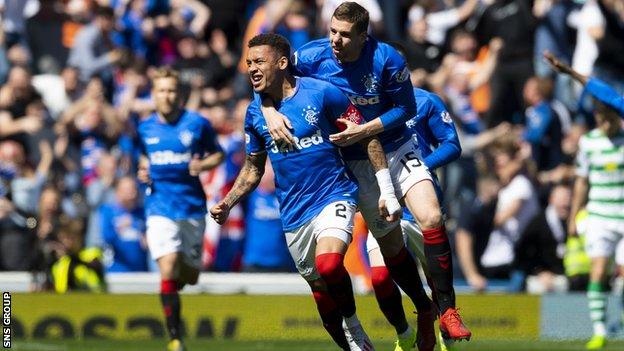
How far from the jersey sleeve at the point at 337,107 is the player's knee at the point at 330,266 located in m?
1.03

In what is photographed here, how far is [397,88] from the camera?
41.0 ft

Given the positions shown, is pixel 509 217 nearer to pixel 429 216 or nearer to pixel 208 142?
pixel 208 142

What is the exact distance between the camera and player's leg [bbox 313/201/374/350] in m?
11.9

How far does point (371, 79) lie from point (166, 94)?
4938mm

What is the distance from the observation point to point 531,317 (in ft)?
61.2

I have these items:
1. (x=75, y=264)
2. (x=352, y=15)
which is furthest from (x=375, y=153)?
(x=75, y=264)

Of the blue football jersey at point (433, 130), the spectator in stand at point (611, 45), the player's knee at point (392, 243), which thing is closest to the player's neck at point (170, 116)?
the blue football jersey at point (433, 130)

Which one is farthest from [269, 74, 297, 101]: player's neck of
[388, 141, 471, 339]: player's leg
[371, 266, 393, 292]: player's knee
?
[371, 266, 393, 292]: player's knee

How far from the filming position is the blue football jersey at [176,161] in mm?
16828

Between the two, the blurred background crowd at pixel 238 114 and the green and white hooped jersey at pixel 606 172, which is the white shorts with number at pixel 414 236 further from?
the blurred background crowd at pixel 238 114

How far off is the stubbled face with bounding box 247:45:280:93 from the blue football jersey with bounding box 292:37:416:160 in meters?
0.44

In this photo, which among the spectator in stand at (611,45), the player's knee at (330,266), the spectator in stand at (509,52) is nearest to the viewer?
the player's knee at (330,266)

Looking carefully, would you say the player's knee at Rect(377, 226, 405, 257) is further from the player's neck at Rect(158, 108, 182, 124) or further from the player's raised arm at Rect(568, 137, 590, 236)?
the player's raised arm at Rect(568, 137, 590, 236)

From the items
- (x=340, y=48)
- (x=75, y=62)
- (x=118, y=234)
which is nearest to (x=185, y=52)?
(x=75, y=62)
